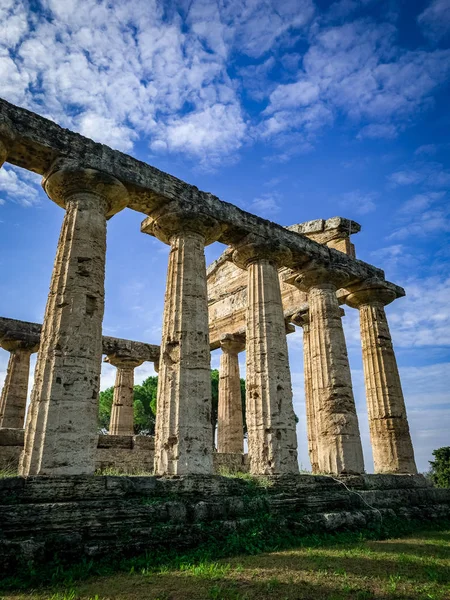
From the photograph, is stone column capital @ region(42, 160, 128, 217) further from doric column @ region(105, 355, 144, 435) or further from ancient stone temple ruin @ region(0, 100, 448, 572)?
doric column @ region(105, 355, 144, 435)

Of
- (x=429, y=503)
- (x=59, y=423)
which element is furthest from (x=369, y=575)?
(x=429, y=503)

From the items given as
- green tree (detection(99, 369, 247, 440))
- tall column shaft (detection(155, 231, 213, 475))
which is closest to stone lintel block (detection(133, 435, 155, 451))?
tall column shaft (detection(155, 231, 213, 475))

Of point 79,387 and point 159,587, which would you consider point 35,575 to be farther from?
point 79,387

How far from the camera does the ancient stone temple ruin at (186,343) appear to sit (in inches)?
341

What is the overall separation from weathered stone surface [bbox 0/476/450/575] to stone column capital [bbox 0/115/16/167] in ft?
21.8

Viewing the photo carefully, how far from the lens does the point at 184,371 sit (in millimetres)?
10391

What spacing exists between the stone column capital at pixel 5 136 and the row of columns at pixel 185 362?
0.05 m

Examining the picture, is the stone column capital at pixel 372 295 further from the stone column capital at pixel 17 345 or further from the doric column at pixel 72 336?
the stone column capital at pixel 17 345

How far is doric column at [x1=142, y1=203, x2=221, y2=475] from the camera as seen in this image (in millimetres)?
9734

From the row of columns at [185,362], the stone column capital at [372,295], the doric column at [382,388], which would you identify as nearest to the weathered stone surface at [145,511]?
the row of columns at [185,362]

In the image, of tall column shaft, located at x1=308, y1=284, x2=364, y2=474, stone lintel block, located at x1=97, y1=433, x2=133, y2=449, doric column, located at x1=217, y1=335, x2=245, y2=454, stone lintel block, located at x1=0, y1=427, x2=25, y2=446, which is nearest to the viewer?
tall column shaft, located at x1=308, y1=284, x2=364, y2=474

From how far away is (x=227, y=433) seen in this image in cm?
1956

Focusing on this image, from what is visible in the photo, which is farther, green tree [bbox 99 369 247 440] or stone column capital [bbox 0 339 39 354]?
green tree [bbox 99 369 247 440]

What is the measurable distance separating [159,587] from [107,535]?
1.84 meters
